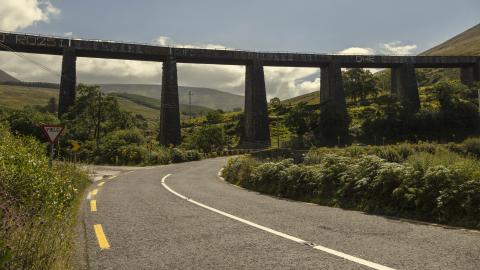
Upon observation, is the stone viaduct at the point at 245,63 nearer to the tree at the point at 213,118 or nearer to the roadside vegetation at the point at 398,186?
the roadside vegetation at the point at 398,186

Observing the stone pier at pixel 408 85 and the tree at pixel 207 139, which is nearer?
the tree at pixel 207 139

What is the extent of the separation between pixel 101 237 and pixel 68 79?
4835 cm

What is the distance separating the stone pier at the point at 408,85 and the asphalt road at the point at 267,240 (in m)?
62.6

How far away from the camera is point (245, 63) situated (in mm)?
59750

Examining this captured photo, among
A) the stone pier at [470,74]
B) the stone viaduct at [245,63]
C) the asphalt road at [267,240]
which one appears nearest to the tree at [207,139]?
the stone viaduct at [245,63]

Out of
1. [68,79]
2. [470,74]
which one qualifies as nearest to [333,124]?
[470,74]

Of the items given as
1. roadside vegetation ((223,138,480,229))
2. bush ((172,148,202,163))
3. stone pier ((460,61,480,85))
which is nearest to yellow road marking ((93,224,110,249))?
roadside vegetation ((223,138,480,229))

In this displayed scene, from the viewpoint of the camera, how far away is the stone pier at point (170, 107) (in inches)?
2079

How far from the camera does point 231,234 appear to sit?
685 centimetres

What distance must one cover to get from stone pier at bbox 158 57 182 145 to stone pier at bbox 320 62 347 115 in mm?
24836

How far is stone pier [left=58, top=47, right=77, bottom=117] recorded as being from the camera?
49562mm

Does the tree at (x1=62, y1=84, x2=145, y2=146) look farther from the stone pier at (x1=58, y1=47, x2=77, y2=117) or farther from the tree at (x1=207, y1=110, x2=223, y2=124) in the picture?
the tree at (x1=207, y1=110, x2=223, y2=124)

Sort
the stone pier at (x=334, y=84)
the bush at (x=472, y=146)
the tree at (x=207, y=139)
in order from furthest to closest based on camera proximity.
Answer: the stone pier at (x=334, y=84) → the tree at (x=207, y=139) → the bush at (x=472, y=146)

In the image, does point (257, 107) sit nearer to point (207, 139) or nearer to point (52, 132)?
point (207, 139)
